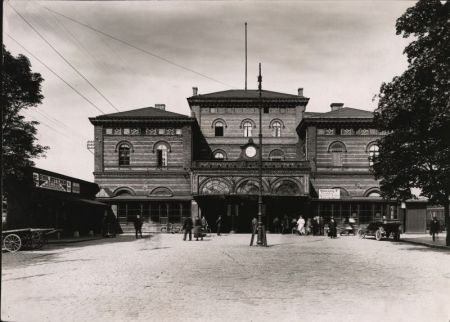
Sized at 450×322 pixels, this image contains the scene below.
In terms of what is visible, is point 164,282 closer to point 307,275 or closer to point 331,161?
point 307,275

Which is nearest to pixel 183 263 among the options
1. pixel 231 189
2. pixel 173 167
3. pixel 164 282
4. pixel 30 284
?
pixel 164 282

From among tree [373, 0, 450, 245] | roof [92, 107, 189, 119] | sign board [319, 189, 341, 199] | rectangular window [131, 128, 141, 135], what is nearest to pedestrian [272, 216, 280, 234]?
sign board [319, 189, 341, 199]

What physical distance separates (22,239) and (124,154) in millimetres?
22892

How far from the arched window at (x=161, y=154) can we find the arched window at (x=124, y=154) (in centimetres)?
263

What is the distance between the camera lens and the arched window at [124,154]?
42.3m

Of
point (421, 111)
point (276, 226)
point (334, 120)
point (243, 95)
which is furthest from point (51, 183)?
point (334, 120)

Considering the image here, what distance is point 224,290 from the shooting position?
9641 millimetres

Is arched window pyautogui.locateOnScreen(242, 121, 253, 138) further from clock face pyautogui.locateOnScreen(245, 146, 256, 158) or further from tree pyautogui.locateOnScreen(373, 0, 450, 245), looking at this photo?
tree pyautogui.locateOnScreen(373, 0, 450, 245)

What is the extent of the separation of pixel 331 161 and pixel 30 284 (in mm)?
34698

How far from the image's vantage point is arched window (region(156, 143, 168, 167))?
42.4 meters

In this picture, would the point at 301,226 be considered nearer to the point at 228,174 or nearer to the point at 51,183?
the point at 228,174

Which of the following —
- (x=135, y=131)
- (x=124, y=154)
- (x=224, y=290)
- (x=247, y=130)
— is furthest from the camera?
(x=247, y=130)

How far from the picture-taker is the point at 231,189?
126ft

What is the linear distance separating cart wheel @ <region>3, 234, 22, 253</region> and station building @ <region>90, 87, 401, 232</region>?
19456mm
